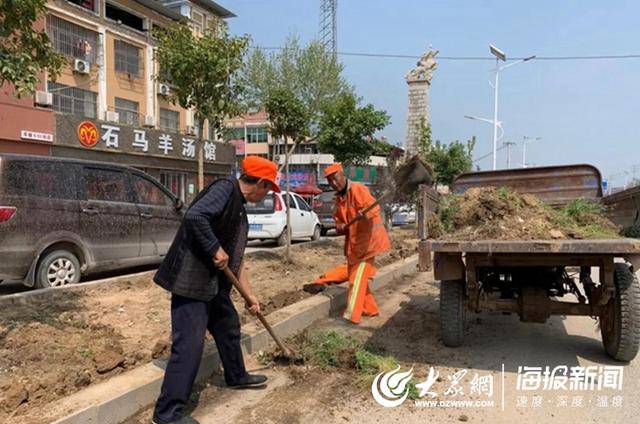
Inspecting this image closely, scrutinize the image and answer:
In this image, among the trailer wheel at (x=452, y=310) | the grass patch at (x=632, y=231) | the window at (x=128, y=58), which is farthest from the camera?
the window at (x=128, y=58)

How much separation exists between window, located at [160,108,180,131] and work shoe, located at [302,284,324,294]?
21.1m

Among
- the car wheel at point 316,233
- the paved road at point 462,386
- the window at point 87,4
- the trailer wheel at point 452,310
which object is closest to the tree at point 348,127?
the car wheel at point 316,233

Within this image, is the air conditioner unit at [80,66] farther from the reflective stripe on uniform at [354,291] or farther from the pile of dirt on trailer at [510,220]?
the pile of dirt on trailer at [510,220]

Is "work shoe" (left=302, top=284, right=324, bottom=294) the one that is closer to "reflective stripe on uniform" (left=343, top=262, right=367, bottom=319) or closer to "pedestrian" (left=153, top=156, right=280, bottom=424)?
"reflective stripe on uniform" (left=343, top=262, right=367, bottom=319)

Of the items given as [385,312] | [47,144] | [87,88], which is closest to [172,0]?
[87,88]

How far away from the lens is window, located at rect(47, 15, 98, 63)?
20562 millimetres

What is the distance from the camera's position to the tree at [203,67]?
761 centimetres

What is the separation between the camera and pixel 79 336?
4.30 m

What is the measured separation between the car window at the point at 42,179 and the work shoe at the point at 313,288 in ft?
10.4

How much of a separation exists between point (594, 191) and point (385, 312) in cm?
312

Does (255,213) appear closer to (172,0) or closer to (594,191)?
(594,191)

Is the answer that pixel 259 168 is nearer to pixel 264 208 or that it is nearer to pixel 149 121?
pixel 264 208

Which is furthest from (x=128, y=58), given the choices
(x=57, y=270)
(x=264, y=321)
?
(x=264, y=321)

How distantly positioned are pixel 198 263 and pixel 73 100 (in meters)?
20.9
